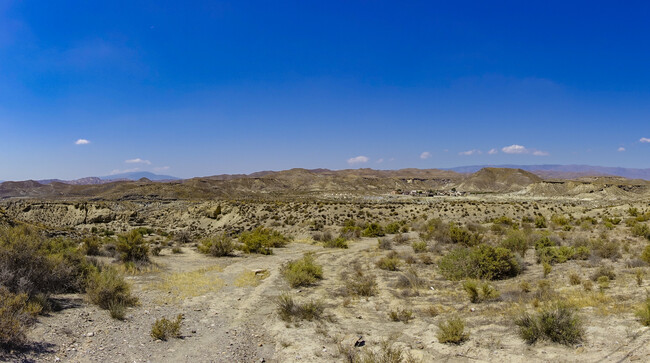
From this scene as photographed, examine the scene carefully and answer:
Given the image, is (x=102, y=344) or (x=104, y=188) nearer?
(x=102, y=344)

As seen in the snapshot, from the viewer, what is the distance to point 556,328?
259 inches

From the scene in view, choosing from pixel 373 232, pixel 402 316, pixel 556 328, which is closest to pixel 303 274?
pixel 402 316

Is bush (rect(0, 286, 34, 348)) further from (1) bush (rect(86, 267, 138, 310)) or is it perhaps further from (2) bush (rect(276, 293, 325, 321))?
(2) bush (rect(276, 293, 325, 321))

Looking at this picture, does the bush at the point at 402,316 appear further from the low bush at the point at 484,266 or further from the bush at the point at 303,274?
the bush at the point at 303,274

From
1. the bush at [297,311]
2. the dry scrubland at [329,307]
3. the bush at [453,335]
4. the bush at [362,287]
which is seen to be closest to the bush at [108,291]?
the dry scrubland at [329,307]

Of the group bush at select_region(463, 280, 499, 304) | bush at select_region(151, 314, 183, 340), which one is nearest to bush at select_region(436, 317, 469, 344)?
bush at select_region(463, 280, 499, 304)

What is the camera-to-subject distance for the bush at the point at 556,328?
6.45m

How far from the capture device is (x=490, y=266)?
39.1 ft

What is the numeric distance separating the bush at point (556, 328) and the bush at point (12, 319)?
928 cm

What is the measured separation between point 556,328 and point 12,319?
993cm

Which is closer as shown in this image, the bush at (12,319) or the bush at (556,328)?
the bush at (12,319)

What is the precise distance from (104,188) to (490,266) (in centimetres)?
12700

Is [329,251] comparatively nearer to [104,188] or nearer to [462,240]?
[462,240]

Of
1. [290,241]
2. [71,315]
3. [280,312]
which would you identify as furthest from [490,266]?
[290,241]
